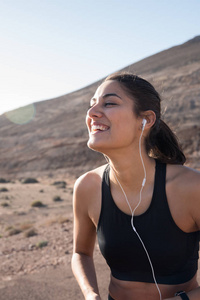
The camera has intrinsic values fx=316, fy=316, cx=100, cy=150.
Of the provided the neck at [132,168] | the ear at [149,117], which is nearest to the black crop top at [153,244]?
the neck at [132,168]

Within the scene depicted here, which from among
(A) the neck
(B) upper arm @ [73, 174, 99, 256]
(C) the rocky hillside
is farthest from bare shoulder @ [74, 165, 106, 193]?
(C) the rocky hillside

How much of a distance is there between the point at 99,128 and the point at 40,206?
15656mm

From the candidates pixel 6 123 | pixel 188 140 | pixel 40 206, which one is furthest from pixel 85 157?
pixel 6 123

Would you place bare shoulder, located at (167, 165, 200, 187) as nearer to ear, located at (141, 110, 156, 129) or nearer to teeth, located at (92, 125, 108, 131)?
ear, located at (141, 110, 156, 129)

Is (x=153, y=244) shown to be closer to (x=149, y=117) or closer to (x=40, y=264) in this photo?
(x=149, y=117)

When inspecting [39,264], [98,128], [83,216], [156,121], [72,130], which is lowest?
[72,130]

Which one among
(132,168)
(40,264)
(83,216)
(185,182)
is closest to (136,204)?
(132,168)

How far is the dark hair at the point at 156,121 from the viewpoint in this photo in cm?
224

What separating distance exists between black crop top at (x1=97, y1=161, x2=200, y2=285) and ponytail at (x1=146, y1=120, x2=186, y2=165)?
254mm

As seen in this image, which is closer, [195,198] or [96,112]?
[195,198]

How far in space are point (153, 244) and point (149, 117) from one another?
2.91 ft

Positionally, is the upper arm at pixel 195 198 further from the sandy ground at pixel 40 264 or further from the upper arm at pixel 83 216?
the sandy ground at pixel 40 264

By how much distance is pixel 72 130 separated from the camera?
130 ft

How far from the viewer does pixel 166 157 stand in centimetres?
237
